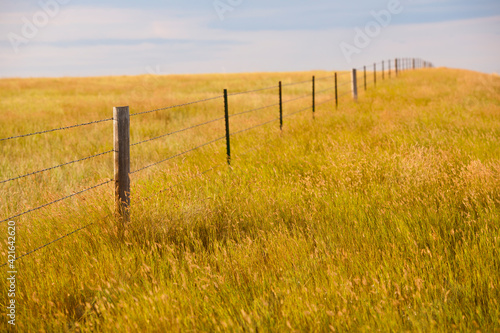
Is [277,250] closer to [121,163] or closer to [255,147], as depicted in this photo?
[121,163]

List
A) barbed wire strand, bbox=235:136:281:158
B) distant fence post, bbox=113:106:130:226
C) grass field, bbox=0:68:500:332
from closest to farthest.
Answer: grass field, bbox=0:68:500:332
distant fence post, bbox=113:106:130:226
barbed wire strand, bbox=235:136:281:158

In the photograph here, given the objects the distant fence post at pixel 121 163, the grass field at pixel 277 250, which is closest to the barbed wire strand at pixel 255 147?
the grass field at pixel 277 250

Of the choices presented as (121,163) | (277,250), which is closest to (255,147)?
(121,163)

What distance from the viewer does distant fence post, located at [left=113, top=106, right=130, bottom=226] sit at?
14.3ft

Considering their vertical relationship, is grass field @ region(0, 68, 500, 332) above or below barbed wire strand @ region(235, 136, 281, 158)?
below

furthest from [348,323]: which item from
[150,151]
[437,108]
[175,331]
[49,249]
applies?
[437,108]

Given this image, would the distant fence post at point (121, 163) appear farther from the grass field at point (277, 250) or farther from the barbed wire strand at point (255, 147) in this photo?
the barbed wire strand at point (255, 147)

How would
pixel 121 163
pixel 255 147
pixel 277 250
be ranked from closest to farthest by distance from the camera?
pixel 277 250 < pixel 121 163 < pixel 255 147

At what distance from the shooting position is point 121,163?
443cm

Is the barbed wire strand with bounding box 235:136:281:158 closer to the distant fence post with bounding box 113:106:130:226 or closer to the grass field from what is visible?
the grass field

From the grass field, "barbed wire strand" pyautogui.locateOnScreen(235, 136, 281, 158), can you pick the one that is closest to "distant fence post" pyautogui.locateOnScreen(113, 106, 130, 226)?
the grass field

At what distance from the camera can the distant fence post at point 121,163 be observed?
14.3 ft

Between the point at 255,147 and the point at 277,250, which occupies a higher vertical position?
the point at 255,147

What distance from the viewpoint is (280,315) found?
Result: 2691 mm
